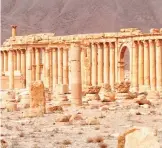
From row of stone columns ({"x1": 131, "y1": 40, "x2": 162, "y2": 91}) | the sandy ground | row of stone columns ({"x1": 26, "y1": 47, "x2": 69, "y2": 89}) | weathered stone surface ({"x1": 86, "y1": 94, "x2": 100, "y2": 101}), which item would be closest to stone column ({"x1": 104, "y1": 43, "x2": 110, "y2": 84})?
row of stone columns ({"x1": 131, "y1": 40, "x2": 162, "y2": 91})

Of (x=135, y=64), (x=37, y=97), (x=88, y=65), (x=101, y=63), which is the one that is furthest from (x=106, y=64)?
(x=37, y=97)

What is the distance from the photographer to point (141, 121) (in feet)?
102

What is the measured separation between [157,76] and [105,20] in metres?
129

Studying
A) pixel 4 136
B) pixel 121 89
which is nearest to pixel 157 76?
pixel 121 89

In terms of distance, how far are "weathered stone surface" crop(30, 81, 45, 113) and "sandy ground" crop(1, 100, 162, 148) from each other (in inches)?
47.3

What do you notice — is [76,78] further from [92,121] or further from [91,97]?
[92,121]

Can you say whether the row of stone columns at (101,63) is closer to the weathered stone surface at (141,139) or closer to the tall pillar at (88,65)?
the tall pillar at (88,65)

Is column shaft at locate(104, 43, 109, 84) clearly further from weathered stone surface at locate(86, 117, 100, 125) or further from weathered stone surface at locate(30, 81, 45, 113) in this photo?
weathered stone surface at locate(86, 117, 100, 125)

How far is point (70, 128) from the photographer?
93.5 ft

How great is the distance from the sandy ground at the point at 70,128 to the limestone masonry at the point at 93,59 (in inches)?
989

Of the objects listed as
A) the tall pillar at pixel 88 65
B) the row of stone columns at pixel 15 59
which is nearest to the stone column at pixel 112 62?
the tall pillar at pixel 88 65

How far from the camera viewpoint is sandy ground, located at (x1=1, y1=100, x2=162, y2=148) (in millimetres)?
23681

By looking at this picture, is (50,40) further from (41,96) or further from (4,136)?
(4,136)

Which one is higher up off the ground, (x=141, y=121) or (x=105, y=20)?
(x=105, y=20)
